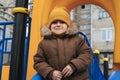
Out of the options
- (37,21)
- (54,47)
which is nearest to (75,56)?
(54,47)

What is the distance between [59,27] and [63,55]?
0.77 ft

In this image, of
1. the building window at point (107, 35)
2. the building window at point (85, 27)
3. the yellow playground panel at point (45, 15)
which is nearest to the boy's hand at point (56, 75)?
the yellow playground panel at point (45, 15)

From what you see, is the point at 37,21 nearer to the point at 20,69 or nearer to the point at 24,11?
the point at 24,11

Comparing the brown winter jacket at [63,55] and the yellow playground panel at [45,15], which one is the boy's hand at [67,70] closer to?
the brown winter jacket at [63,55]

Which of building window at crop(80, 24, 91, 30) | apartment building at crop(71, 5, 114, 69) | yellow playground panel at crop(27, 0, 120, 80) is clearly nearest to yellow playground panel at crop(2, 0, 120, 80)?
yellow playground panel at crop(27, 0, 120, 80)

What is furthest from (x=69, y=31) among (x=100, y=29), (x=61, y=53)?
(x=100, y=29)

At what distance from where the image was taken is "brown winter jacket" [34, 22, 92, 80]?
2.23m

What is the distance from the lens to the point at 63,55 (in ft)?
7.54

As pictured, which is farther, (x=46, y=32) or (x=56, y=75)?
(x=46, y=32)

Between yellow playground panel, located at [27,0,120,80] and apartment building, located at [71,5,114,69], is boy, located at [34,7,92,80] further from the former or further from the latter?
apartment building, located at [71,5,114,69]

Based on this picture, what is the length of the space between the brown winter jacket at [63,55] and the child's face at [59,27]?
0.12ft

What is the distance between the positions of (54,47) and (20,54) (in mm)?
407

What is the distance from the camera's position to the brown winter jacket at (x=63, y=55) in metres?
2.23

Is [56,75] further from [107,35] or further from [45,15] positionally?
[107,35]
